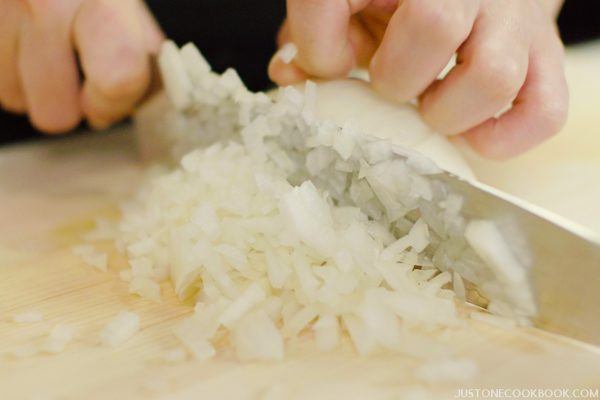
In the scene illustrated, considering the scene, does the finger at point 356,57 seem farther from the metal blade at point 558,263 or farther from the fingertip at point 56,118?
the fingertip at point 56,118

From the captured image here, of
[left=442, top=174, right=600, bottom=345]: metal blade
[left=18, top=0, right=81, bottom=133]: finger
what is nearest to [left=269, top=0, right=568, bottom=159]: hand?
[left=442, top=174, right=600, bottom=345]: metal blade

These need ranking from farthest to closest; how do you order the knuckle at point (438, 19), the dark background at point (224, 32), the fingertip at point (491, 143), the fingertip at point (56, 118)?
the dark background at point (224, 32), the fingertip at point (56, 118), the fingertip at point (491, 143), the knuckle at point (438, 19)

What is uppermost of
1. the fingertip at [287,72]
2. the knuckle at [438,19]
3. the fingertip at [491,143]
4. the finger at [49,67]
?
the knuckle at [438,19]

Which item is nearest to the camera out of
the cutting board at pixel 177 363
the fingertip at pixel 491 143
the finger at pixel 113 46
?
the cutting board at pixel 177 363

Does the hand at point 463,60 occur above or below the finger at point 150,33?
→ above

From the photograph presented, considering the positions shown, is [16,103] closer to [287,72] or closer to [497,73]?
[287,72]

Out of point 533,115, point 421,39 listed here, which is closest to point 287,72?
point 421,39

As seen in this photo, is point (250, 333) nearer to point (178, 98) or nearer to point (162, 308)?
point (162, 308)

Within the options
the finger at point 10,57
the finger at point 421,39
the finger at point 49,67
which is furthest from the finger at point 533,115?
the finger at point 10,57

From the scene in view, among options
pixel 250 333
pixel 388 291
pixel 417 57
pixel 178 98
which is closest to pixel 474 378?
pixel 388 291
